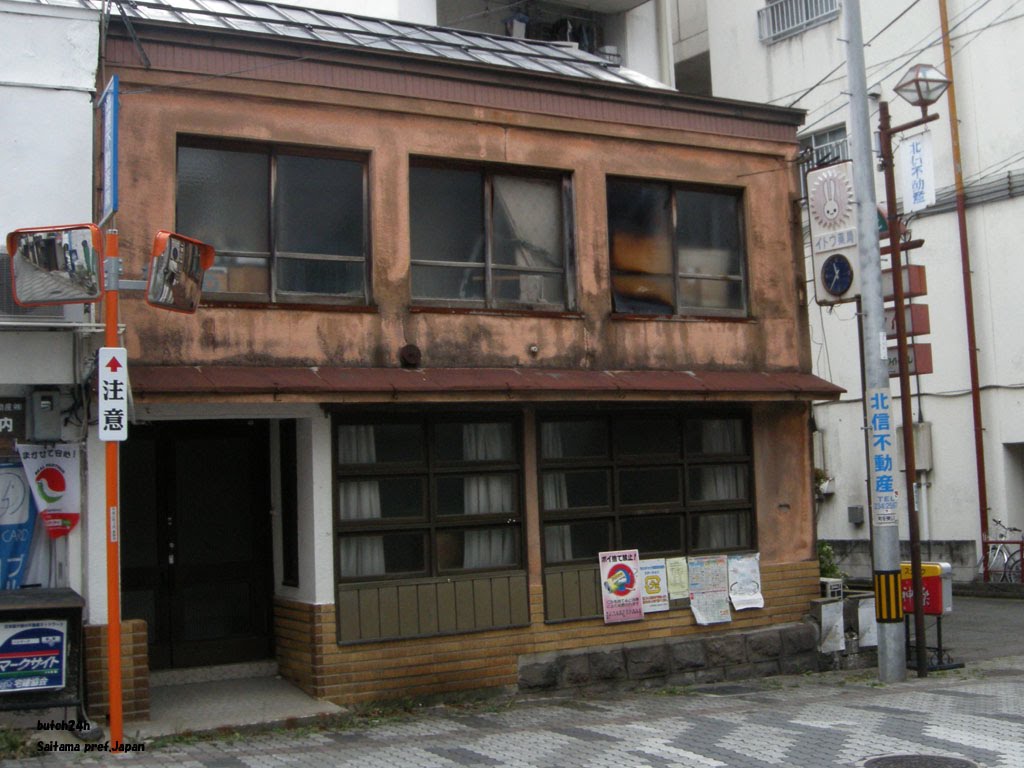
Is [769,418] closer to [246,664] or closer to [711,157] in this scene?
[711,157]

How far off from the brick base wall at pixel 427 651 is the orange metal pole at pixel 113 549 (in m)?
2.38

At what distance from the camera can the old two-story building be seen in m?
11.3

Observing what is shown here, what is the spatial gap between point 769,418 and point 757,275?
1768 mm

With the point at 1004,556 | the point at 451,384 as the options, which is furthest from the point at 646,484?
the point at 1004,556

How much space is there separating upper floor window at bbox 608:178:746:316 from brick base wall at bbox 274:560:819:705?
12.0 feet

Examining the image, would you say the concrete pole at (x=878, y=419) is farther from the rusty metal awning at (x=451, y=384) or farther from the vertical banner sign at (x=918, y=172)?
the vertical banner sign at (x=918, y=172)

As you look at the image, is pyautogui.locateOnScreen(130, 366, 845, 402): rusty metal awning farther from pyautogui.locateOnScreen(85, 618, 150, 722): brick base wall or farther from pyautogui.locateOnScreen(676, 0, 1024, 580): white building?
pyautogui.locateOnScreen(676, 0, 1024, 580): white building

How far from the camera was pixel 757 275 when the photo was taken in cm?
1443

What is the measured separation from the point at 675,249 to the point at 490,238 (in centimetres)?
248

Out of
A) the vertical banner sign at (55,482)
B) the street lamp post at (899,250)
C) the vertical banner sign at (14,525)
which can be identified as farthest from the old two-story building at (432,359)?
the street lamp post at (899,250)

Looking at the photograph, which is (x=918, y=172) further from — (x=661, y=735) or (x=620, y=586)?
(x=661, y=735)

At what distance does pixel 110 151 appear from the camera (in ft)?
31.2

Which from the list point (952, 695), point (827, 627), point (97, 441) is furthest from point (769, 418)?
point (97, 441)

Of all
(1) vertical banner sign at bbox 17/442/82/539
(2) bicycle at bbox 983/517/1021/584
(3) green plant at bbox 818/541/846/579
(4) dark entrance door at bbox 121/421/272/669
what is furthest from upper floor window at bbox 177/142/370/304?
(2) bicycle at bbox 983/517/1021/584
